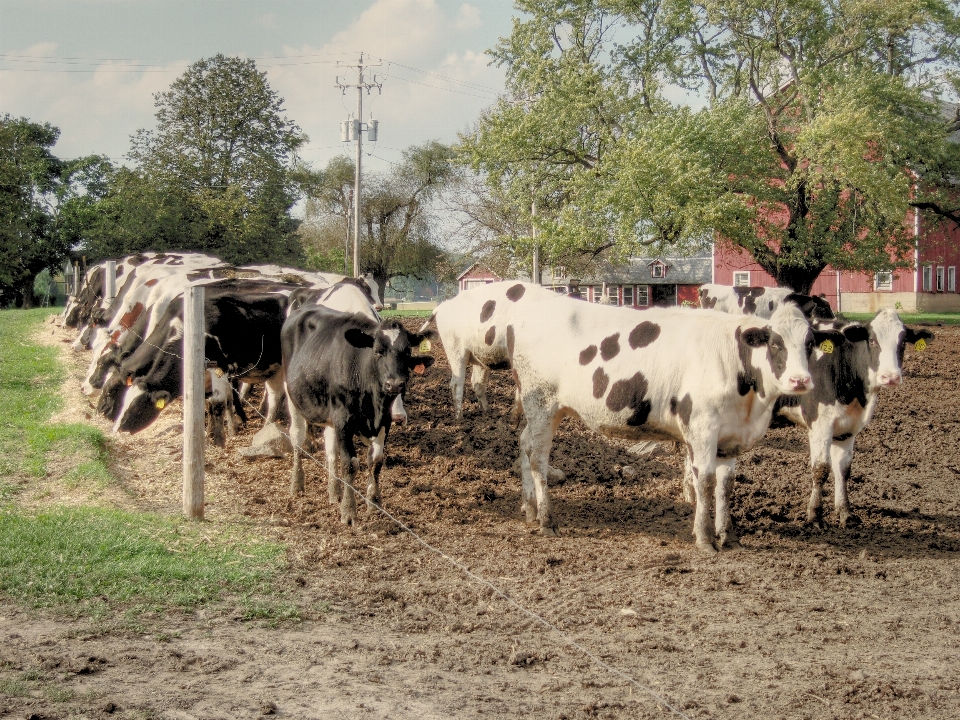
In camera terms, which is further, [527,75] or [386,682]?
[527,75]

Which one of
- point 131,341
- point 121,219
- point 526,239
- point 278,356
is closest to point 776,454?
point 278,356

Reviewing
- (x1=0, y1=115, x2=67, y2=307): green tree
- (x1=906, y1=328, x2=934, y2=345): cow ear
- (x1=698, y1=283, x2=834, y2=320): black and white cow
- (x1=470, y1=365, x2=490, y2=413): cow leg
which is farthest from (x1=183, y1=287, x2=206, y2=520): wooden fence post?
(x1=0, y1=115, x2=67, y2=307): green tree

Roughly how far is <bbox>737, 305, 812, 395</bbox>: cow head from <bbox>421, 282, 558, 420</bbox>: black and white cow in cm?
350

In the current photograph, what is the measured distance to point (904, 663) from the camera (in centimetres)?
546

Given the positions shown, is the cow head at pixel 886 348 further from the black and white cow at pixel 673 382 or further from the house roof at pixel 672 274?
the house roof at pixel 672 274

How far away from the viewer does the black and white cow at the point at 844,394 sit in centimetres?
923

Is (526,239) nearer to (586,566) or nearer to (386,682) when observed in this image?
(586,566)

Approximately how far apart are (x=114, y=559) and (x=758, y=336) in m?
5.38

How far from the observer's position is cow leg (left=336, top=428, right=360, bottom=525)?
8406 millimetres

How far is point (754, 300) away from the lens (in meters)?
16.3

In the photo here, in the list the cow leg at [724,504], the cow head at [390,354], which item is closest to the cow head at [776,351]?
the cow leg at [724,504]

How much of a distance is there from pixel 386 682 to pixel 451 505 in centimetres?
430

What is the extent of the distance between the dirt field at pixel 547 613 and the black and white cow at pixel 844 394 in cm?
53

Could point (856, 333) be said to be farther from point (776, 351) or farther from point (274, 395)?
point (274, 395)
